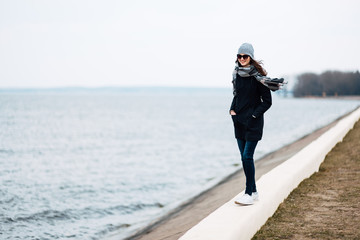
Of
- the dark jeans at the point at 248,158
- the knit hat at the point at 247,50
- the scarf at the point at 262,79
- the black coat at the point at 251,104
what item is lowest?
the dark jeans at the point at 248,158

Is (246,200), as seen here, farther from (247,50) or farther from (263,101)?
(247,50)

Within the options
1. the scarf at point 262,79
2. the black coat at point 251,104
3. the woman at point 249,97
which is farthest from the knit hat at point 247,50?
the black coat at point 251,104

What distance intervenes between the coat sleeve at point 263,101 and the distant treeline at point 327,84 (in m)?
56.5

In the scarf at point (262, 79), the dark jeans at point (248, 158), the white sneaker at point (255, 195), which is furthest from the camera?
the white sneaker at point (255, 195)

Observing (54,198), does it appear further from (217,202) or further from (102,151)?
(102,151)

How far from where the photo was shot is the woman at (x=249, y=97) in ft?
13.7

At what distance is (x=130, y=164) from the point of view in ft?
61.3

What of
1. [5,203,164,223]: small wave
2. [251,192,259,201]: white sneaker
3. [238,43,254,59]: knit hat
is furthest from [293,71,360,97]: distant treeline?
[238,43,254,59]: knit hat

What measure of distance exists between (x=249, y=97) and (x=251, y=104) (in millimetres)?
79

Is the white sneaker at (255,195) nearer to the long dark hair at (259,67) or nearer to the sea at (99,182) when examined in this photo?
the long dark hair at (259,67)

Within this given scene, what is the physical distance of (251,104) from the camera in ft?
14.0

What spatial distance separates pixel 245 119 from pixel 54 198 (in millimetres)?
9499

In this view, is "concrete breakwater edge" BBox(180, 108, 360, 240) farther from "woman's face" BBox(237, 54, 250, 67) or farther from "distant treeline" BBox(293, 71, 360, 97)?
"distant treeline" BBox(293, 71, 360, 97)

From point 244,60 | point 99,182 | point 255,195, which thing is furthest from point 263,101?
point 99,182
